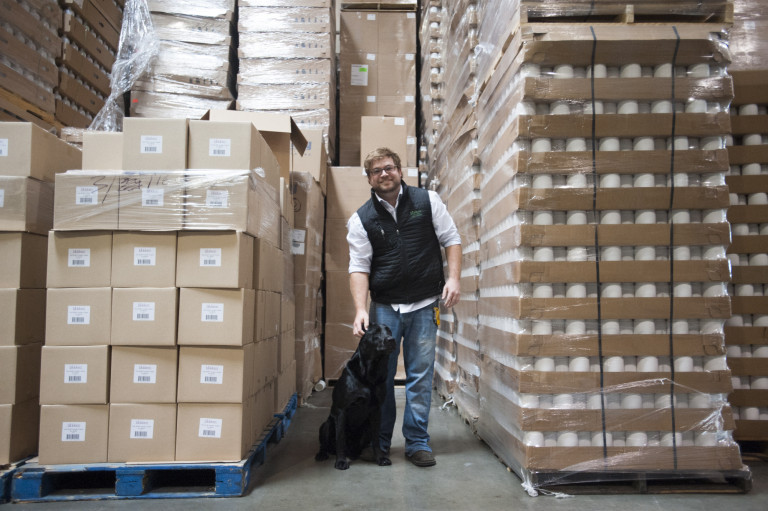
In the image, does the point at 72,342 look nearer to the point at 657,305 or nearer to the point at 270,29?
the point at 657,305

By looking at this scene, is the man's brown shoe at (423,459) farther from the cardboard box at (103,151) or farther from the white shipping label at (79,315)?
the cardboard box at (103,151)

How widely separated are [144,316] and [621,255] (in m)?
2.47

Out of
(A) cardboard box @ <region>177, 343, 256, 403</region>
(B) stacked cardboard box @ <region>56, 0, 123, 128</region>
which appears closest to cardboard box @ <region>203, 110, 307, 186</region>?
(B) stacked cardboard box @ <region>56, 0, 123, 128</region>

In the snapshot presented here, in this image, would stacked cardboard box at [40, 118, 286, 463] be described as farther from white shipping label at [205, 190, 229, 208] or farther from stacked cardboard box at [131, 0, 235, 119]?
stacked cardboard box at [131, 0, 235, 119]

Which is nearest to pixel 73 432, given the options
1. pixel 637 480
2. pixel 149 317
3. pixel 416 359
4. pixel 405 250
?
pixel 149 317

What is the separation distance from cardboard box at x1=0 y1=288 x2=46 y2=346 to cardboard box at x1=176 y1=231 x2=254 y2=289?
2.93ft

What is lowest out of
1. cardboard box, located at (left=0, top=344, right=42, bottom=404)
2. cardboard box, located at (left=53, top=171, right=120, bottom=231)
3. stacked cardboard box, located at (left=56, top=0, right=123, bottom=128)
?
cardboard box, located at (left=0, top=344, right=42, bottom=404)

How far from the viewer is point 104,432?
2762mm

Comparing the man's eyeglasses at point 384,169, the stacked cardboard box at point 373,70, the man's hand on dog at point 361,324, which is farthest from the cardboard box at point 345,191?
the man's hand on dog at point 361,324

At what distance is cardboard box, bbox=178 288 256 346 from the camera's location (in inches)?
109

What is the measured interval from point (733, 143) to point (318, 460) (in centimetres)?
327

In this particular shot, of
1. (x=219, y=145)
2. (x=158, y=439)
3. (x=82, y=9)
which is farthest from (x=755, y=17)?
Result: (x=82, y=9)

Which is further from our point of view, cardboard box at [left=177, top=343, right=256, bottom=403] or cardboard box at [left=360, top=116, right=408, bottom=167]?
cardboard box at [left=360, top=116, right=408, bottom=167]

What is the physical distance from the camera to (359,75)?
6902 millimetres
